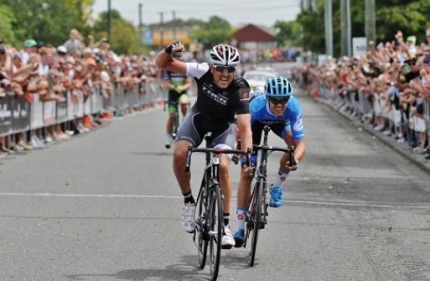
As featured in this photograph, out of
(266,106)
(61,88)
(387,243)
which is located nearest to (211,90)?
(266,106)

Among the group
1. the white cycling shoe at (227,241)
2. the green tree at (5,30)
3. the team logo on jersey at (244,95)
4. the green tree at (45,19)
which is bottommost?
the white cycling shoe at (227,241)

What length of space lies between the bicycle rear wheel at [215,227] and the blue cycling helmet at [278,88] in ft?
3.88

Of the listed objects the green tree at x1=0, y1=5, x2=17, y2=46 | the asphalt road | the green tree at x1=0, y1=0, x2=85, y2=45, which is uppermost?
the green tree at x1=0, y1=0, x2=85, y2=45

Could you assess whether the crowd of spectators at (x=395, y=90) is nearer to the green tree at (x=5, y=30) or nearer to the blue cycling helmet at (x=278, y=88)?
the blue cycling helmet at (x=278, y=88)

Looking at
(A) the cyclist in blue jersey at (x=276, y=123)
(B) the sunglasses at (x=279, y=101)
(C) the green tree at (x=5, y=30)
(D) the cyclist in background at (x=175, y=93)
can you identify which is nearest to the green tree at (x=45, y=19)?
(C) the green tree at (x=5, y=30)

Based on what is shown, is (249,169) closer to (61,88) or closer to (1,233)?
(1,233)

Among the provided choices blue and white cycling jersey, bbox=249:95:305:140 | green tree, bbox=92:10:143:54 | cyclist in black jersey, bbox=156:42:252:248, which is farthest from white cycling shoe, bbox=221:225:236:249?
green tree, bbox=92:10:143:54

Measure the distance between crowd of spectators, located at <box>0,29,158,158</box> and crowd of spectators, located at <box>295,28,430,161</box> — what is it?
6588 mm

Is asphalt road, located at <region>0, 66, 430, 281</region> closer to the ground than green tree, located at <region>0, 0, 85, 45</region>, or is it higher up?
closer to the ground

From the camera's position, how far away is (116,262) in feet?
32.3

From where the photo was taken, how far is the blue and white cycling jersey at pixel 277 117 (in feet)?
34.6

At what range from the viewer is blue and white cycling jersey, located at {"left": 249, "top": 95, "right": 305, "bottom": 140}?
1053 cm

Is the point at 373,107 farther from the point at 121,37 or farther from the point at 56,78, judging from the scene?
the point at 121,37

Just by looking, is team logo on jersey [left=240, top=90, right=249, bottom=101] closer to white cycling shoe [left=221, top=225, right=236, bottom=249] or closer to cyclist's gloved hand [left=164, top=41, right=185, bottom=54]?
cyclist's gloved hand [left=164, top=41, right=185, bottom=54]
